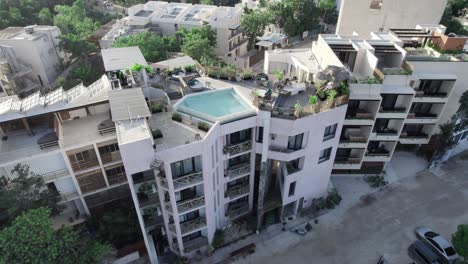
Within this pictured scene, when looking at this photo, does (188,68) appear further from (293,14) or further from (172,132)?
(293,14)

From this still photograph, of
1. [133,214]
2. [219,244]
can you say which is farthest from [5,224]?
[219,244]

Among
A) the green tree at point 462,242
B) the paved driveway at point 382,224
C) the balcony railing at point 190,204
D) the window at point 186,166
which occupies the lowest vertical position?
the paved driveway at point 382,224

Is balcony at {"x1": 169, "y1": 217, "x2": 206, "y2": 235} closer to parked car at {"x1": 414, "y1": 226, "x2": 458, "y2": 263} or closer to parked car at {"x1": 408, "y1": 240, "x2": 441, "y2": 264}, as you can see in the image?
parked car at {"x1": 408, "y1": 240, "x2": 441, "y2": 264}

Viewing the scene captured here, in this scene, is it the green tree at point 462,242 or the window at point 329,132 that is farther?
the window at point 329,132

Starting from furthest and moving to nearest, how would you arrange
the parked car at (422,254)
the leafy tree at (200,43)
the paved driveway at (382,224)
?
the leafy tree at (200,43) < the paved driveway at (382,224) < the parked car at (422,254)

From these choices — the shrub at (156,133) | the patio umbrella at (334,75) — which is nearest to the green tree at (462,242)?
the patio umbrella at (334,75)

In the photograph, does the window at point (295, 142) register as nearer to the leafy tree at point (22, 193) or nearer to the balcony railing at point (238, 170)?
the balcony railing at point (238, 170)
